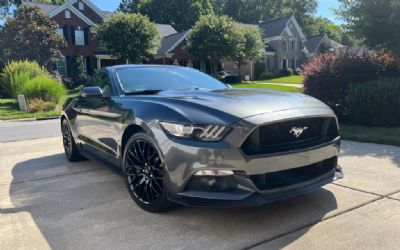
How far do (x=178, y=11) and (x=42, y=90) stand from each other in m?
42.7

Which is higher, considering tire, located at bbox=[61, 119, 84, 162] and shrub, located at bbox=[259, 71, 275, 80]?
shrub, located at bbox=[259, 71, 275, 80]

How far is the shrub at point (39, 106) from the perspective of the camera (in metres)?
16.7

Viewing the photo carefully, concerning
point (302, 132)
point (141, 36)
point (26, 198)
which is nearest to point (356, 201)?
point (302, 132)

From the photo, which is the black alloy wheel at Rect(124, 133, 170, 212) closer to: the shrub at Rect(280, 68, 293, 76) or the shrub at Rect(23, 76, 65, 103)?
the shrub at Rect(23, 76, 65, 103)

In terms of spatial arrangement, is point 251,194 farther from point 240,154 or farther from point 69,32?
point 69,32

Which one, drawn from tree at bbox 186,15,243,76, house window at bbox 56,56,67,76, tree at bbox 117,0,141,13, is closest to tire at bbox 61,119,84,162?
tree at bbox 186,15,243,76

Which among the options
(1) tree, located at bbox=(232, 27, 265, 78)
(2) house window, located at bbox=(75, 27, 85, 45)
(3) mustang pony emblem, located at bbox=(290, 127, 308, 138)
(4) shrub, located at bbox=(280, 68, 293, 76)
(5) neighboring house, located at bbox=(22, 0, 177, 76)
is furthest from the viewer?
(4) shrub, located at bbox=(280, 68, 293, 76)

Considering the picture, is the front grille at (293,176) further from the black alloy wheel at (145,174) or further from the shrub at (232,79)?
the shrub at (232,79)

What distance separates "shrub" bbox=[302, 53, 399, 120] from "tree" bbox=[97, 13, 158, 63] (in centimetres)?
2459

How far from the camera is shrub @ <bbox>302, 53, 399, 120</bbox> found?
9.68 metres

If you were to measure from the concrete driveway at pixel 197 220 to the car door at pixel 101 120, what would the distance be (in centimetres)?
50

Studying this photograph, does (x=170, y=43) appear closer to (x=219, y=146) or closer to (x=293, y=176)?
(x=293, y=176)

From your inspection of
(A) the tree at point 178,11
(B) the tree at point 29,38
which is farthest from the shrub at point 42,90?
(A) the tree at point 178,11

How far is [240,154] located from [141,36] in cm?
3117
